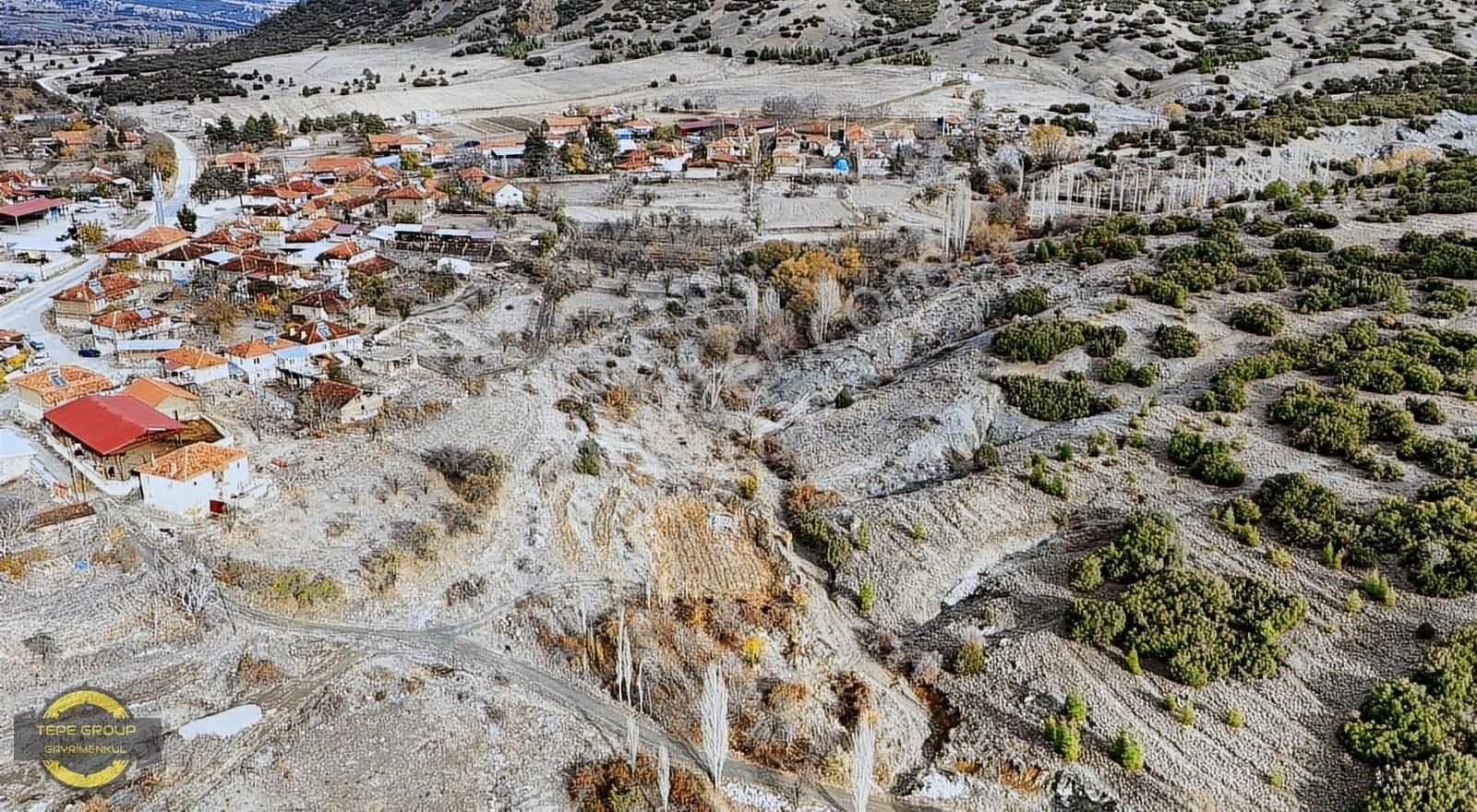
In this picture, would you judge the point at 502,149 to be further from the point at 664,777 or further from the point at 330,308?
the point at 664,777

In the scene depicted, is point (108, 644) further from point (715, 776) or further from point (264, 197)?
point (264, 197)

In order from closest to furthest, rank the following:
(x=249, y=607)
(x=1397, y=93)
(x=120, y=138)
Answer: (x=249, y=607), (x=1397, y=93), (x=120, y=138)

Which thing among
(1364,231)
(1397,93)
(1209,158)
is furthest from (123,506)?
(1397,93)

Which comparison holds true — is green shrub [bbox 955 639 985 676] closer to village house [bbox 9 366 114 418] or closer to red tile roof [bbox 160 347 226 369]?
red tile roof [bbox 160 347 226 369]

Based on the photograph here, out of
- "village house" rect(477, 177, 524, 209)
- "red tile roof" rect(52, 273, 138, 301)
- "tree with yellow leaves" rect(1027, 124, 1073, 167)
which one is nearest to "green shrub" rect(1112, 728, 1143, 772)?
"red tile roof" rect(52, 273, 138, 301)

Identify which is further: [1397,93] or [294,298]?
[1397,93]

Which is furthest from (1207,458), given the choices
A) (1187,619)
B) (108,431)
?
(108,431)
